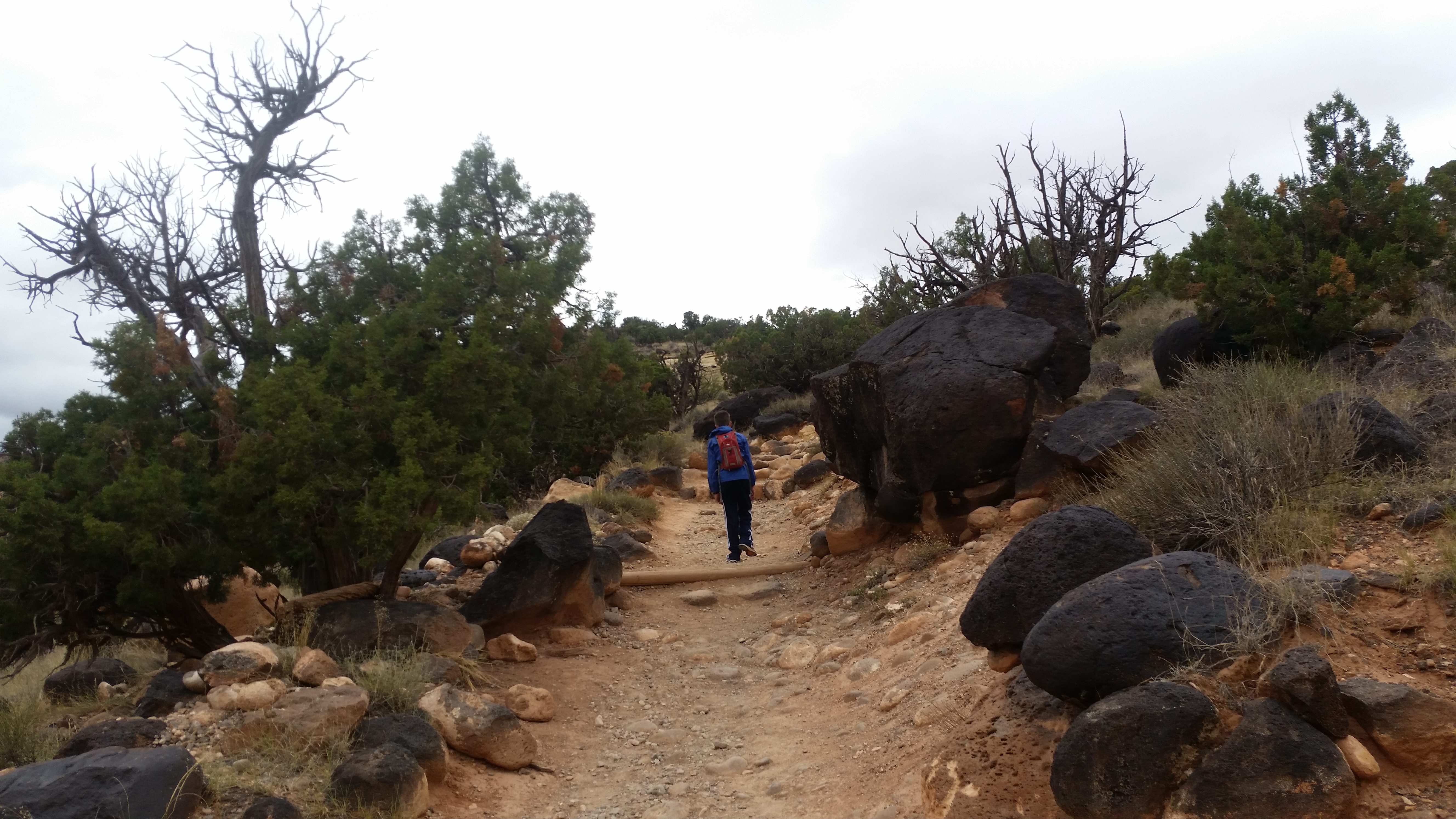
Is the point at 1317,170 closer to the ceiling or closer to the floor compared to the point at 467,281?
closer to the ceiling

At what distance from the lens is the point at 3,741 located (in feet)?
17.9

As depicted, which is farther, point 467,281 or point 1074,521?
point 467,281

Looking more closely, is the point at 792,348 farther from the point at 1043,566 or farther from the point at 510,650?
the point at 1043,566

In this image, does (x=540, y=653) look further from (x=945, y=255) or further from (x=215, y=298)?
(x=945, y=255)

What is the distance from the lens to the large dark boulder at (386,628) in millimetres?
7012

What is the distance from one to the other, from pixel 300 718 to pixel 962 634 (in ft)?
13.3

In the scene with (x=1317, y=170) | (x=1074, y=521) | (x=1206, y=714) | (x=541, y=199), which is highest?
(x=541, y=199)

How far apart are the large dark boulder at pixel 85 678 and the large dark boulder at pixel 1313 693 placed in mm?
7393

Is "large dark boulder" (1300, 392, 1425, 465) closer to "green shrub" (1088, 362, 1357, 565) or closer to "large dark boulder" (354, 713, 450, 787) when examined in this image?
"green shrub" (1088, 362, 1357, 565)

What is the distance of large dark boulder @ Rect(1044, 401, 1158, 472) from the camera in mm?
7766

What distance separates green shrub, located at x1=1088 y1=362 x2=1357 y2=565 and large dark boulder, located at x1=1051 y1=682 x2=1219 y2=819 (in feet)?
5.26

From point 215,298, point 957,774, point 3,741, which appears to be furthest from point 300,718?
point 215,298

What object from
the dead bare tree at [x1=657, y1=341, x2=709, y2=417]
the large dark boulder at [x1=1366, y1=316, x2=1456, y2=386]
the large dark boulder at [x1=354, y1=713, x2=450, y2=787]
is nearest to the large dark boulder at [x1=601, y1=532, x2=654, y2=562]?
the large dark boulder at [x1=354, y1=713, x2=450, y2=787]

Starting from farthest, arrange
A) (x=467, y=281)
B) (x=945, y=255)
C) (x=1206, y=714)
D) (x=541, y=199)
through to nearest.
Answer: (x=541, y=199) → (x=945, y=255) → (x=467, y=281) → (x=1206, y=714)
